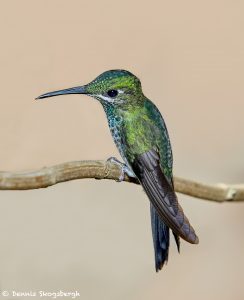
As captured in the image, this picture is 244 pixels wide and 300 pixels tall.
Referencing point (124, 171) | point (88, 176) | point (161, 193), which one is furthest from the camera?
point (124, 171)


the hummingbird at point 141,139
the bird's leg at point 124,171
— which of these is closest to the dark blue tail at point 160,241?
the hummingbird at point 141,139

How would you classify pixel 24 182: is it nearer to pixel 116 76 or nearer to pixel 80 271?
pixel 116 76

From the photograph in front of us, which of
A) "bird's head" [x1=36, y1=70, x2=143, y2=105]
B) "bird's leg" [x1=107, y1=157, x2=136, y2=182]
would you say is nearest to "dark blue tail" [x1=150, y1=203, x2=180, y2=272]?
"bird's leg" [x1=107, y1=157, x2=136, y2=182]

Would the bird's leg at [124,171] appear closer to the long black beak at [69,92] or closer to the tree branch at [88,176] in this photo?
the tree branch at [88,176]

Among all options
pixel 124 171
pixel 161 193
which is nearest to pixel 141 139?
pixel 124 171

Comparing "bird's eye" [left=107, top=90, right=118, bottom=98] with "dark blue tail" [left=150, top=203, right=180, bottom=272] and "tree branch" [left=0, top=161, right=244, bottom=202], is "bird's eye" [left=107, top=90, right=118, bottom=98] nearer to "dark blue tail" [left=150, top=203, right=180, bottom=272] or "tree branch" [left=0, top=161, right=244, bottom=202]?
"tree branch" [left=0, top=161, right=244, bottom=202]

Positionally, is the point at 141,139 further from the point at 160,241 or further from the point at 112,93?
the point at 160,241
